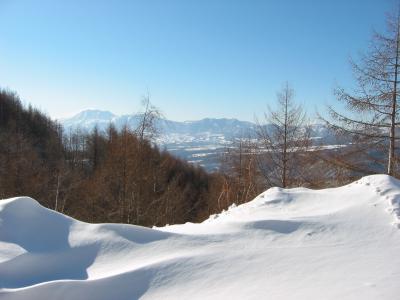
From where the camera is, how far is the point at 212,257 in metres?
3.54

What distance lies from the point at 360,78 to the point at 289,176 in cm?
450

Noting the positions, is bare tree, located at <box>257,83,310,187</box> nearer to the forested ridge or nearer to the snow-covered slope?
the forested ridge

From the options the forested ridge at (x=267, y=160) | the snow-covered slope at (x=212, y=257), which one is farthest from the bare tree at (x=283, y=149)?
the snow-covered slope at (x=212, y=257)

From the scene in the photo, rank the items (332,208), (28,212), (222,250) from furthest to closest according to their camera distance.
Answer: (332,208)
(28,212)
(222,250)

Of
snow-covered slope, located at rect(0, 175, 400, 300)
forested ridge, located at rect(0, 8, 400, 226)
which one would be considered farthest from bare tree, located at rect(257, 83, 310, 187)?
snow-covered slope, located at rect(0, 175, 400, 300)

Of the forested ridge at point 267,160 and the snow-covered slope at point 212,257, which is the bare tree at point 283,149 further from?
the snow-covered slope at point 212,257

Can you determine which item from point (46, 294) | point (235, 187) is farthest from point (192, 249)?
point (235, 187)

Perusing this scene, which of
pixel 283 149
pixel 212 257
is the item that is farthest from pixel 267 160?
pixel 212 257

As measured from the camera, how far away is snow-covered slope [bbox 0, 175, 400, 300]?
2.97 m

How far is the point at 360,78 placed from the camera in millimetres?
10055

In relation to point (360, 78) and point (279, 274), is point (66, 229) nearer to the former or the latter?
point (279, 274)

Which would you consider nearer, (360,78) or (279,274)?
(279,274)

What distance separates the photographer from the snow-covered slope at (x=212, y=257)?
2967 mm

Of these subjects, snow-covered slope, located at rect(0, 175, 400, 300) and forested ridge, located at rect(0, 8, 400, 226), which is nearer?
snow-covered slope, located at rect(0, 175, 400, 300)
